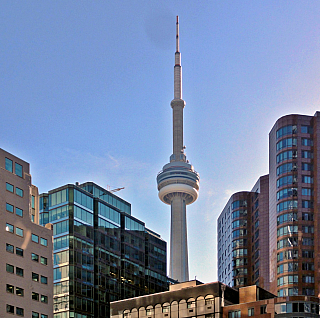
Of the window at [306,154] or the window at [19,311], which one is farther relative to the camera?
the window at [306,154]

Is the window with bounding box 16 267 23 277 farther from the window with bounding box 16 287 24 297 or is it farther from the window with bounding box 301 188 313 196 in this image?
the window with bounding box 301 188 313 196

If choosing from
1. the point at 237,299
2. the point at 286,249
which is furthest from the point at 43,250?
the point at 286,249

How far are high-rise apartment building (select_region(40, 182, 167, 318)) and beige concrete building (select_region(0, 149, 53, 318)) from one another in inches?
1025

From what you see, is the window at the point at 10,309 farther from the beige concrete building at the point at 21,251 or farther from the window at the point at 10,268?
the window at the point at 10,268

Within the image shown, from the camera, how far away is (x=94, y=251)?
6491 inches

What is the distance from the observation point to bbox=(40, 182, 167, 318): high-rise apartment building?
155 metres

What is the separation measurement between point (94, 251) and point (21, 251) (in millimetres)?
43235

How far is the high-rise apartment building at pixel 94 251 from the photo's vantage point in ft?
508

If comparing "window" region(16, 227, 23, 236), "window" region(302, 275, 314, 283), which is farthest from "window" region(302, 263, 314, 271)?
"window" region(16, 227, 23, 236)

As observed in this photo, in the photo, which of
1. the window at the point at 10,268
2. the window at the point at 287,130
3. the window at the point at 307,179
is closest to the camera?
the window at the point at 10,268

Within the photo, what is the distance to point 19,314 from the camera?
119 metres

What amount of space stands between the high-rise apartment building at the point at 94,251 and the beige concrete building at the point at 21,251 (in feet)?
85.4

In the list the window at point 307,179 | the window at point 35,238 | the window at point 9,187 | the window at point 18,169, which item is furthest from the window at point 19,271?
the window at point 307,179

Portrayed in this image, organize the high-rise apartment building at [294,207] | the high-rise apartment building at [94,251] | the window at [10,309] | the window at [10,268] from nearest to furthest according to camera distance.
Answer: the window at [10,309]
the window at [10,268]
the high-rise apartment building at [94,251]
the high-rise apartment building at [294,207]
